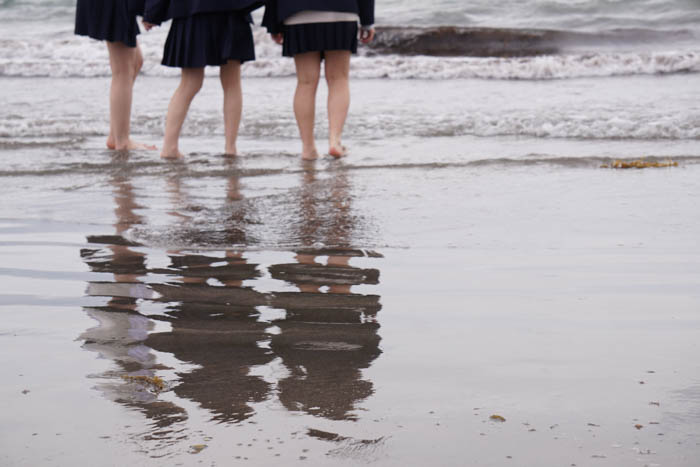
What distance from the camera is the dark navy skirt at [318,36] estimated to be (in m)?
5.36

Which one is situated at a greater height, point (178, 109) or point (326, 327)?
point (178, 109)

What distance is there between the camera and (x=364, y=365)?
1.83 meters

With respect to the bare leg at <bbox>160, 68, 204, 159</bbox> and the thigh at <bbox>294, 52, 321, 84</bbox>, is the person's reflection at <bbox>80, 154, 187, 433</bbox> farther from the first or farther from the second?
the thigh at <bbox>294, 52, 321, 84</bbox>

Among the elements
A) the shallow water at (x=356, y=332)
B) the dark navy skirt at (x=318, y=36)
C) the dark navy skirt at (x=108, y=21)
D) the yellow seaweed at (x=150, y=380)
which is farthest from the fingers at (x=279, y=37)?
the yellow seaweed at (x=150, y=380)

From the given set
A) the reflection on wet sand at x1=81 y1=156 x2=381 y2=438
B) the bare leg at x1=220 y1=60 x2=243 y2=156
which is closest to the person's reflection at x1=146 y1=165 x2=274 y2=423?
the reflection on wet sand at x1=81 y1=156 x2=381 y2=438

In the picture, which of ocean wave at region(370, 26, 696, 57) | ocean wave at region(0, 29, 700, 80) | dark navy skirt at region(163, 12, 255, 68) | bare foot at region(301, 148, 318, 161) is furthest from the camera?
ocean wave at region(370, 26, 696, 57)

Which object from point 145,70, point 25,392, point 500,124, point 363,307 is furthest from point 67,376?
point 145,70

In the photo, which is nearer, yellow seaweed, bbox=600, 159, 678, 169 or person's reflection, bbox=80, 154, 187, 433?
person's reflection, bbox=80, 154, 187, 433

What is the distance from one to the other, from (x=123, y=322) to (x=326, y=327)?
49cm

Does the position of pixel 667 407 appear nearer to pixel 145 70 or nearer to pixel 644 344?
pixel 644 344

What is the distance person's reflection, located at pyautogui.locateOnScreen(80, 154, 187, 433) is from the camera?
64.7 inches

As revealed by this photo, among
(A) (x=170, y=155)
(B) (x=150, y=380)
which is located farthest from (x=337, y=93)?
(B) (x=150, y=380)

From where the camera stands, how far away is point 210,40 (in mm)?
5363

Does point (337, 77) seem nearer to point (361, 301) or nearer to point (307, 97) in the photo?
point (307, 97)
